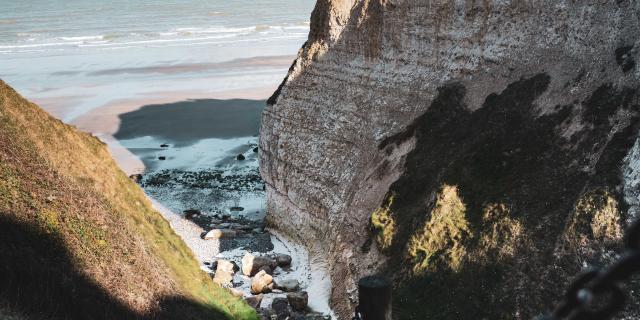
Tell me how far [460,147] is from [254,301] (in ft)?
27.3

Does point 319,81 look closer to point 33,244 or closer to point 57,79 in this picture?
point 33,244

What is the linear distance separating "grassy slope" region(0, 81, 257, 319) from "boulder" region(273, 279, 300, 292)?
2.89 meters

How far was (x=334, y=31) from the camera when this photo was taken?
2689 cm

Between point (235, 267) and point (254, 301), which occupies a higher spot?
point (254, 301)

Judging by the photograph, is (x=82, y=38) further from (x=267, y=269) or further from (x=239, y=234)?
(x=267, y=269)

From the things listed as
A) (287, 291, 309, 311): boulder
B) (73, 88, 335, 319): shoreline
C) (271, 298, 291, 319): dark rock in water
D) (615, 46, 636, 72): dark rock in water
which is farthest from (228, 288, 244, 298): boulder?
(615, 46, 636, 72): dark rock in water

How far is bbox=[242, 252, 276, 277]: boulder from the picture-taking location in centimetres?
2261

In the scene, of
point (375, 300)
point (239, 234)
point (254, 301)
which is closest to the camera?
point (375, 300)

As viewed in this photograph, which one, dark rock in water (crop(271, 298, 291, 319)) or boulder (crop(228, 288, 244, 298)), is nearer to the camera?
dark rock in water (crop(271, 298, 291, 319))

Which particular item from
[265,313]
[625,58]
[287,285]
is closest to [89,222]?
[265,313]

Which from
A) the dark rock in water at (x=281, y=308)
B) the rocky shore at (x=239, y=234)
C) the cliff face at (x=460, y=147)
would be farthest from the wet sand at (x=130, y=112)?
the dark rock in water at (x=281, y=308)

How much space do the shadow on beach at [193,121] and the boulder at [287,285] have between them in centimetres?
2228

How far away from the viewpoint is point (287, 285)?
827 inches

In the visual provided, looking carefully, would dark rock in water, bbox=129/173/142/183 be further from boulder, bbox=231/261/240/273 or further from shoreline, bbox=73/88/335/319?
boulder, bbox=231/261/240/273
